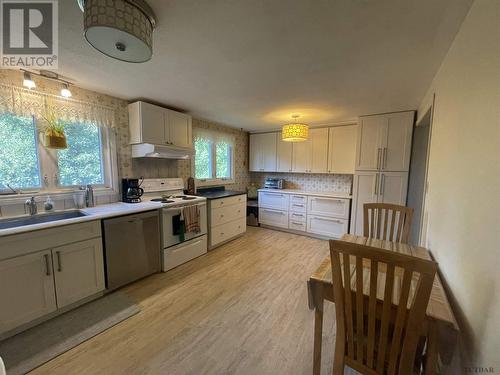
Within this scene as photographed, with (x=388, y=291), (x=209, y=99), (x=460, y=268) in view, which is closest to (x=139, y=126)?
(x=209, y=99)

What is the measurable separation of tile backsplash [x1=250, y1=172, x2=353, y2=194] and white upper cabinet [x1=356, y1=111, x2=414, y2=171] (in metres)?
0.74

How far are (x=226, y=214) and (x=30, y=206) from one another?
2424 millimetres

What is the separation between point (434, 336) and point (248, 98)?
2713 mm

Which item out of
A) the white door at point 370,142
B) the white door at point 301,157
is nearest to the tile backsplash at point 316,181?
the white door at point 301,157

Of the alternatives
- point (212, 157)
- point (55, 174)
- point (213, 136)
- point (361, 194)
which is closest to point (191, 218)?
point (55, 174)

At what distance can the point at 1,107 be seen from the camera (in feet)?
6.31

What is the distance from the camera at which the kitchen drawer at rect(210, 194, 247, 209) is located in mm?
3463

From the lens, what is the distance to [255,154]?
5.21m

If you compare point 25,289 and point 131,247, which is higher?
point 131,247

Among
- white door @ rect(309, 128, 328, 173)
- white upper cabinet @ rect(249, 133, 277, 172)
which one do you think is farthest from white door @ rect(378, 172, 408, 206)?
white upper cabinet @ rect(249, 133, 277, 172)

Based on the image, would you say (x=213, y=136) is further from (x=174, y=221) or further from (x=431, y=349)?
(x=431, y=349)

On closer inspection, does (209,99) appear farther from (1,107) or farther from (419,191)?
(419,191)

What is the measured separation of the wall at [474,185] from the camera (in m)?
0.77

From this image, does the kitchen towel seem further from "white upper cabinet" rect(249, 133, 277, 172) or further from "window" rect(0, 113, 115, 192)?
"white upper cabinet" rect(249, 133, 277, 172)
